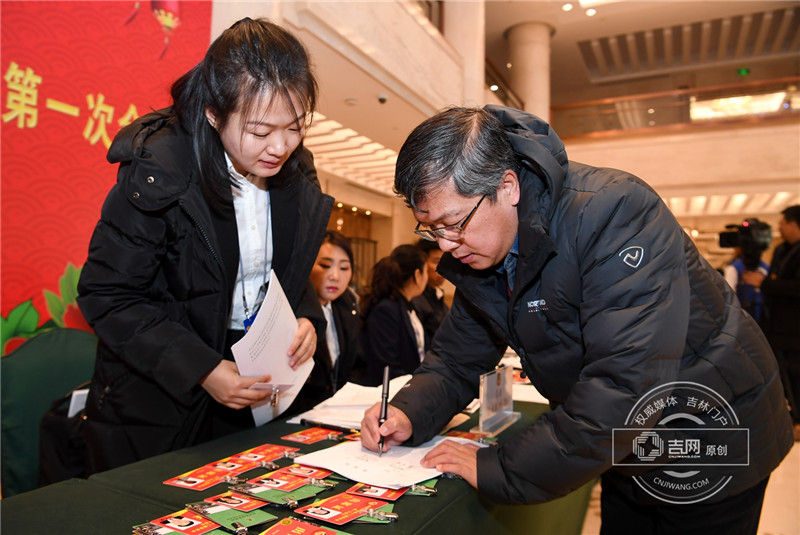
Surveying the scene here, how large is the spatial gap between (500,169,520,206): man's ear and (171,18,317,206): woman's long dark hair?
1.63ft

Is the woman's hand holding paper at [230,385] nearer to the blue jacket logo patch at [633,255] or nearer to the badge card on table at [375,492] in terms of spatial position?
the badge card on table at [375,492]

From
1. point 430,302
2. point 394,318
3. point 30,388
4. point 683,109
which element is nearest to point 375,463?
point 30,388

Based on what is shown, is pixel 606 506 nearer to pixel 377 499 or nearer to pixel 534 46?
pixel 377 499

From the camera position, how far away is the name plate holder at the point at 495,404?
1376mm

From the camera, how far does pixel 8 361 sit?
1.98m

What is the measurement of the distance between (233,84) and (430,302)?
2982 millimetres

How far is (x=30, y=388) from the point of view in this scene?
2.01 meters

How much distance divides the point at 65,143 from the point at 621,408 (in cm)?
233

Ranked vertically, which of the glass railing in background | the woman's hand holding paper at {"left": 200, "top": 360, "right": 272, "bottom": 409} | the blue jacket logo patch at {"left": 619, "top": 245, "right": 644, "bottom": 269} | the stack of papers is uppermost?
the glass railing in background

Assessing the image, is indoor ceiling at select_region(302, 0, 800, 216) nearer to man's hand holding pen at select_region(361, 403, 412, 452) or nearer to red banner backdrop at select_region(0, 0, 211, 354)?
red banner backdrop at select_region(0, 0, 211, 354)

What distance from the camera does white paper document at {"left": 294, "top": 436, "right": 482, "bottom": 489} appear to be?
1.02 meters

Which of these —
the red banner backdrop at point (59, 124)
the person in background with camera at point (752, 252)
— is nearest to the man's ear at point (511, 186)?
the red banner backdrop at point (59, 124)

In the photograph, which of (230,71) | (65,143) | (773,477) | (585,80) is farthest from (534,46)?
(230,71)

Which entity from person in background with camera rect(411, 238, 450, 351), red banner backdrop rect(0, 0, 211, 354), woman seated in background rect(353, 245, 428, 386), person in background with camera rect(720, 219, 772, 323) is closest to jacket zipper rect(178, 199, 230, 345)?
red banner backdrop rect(0, 0, 211, 354)
